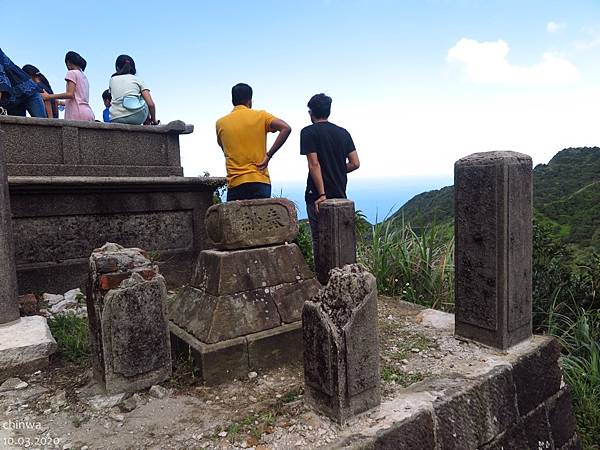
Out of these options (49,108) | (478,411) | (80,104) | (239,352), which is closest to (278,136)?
(239,352)

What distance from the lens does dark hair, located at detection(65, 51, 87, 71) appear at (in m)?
4.91

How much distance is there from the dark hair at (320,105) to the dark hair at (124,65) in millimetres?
2504

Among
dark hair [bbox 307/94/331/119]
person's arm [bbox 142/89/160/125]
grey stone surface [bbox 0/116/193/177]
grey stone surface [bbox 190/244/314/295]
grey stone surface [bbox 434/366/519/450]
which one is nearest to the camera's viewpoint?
grey stone surface [bbox 434/366/519/450]

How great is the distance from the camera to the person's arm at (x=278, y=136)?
3.70 metres

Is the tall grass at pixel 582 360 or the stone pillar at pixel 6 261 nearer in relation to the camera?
the stone pillar at pixel 6 261

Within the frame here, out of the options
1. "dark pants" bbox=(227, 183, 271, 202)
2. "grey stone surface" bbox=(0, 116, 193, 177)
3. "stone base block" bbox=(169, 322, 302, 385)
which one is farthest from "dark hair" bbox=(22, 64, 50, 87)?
"stone base block" bbox=(169, 322, 302, 385)

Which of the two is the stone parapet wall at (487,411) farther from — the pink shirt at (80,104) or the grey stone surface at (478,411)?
the pink shirt at (80,104)

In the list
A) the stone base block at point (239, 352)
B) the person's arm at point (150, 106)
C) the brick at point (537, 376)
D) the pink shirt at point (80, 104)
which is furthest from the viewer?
the person's arm at point (150, 106)

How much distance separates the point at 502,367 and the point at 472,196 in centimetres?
110

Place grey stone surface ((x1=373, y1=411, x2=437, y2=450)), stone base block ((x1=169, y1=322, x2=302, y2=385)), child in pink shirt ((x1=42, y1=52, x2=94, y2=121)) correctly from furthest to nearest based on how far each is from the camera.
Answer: child in pink shirt ((x1=42, y1=52, x2=94, y2=121))
stone base block ((x1=169, y1=322, x2=302, y2=385))
grey stone surface ((x1=373, y1=411, x2=437, y2=450))

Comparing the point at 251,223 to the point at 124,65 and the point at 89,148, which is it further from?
the point at 124,65

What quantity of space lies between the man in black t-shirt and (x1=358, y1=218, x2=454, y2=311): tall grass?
1.47 m

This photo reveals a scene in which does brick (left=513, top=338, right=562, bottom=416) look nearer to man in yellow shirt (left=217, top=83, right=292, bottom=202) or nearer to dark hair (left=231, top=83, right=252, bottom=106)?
man in yellow shirt (left=217, top=83, right=292, bottom=202)

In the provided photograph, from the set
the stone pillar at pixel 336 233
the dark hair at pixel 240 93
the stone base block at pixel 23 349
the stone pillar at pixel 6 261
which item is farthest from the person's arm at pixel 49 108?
the stone pillar at pixel 336 233
